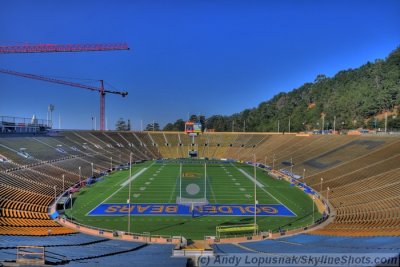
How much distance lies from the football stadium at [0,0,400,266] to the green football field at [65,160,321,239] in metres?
0.15

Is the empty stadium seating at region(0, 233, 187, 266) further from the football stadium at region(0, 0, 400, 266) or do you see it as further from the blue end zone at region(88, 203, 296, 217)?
the blue end zone at region(88, 203, 296, 217)

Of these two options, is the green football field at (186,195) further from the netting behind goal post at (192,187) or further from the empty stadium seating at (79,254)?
the empty stadium seating at (79,254)

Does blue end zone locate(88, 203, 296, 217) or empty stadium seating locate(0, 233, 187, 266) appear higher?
empty stadium seating locate(0, 233, 187, 266)

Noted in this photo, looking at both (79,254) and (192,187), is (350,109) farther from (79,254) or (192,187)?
(79,254)

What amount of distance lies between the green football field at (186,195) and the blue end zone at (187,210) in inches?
40.6

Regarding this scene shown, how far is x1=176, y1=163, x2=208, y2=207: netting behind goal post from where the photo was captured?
40219mm

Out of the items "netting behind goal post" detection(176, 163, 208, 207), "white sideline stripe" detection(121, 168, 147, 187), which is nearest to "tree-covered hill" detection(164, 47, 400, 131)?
"netting behind goal post" detection(176, 163, 208, 207)

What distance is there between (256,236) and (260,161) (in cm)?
5391

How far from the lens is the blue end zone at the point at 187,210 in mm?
36406

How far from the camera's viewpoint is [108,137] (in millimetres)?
100375

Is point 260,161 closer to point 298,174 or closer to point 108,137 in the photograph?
point 298,174

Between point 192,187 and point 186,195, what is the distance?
6.56 meters

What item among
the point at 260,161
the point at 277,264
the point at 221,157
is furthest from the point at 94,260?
the point at 221,157

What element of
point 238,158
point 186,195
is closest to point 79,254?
point 186,195
